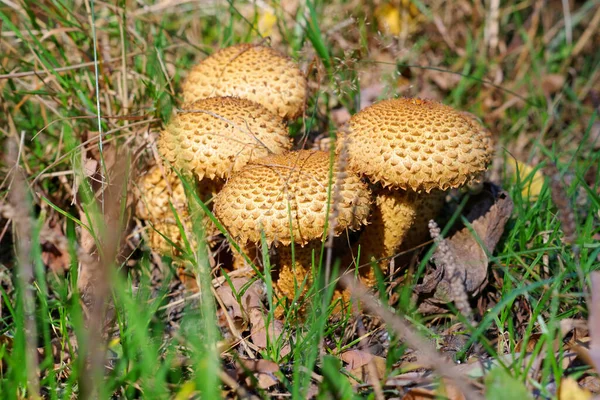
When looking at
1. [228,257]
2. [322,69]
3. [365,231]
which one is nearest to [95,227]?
[228,257]

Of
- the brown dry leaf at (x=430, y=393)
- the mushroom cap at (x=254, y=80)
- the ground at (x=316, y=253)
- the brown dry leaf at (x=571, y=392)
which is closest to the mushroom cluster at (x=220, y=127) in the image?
the mushroom cap at (x=254, y=80)

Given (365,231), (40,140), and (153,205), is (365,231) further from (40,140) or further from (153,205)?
(40,140)

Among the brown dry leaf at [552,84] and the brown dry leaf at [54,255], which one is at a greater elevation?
the brown dry leaf at [552,84]

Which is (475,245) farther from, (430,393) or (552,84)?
Result: (552,84)

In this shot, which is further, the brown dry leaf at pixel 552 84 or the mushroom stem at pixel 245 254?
the brown dry leaf at pixel 552 84

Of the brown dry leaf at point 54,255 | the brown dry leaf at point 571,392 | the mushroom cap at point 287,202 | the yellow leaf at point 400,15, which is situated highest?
the yellow leaf at point 400,15

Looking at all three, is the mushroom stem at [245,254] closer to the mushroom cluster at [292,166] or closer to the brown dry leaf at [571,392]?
the mushroom cluster at [292,166]

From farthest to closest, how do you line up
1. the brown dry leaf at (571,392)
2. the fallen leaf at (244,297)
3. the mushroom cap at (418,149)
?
the fallen leaf at (244,297)
the mushroom cap at (418,149)
the brown dry leaf at (571,392)
